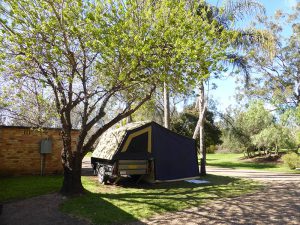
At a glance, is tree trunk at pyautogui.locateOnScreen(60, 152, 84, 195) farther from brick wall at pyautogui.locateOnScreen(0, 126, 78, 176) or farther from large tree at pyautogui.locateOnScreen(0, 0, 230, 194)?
brick wall at pyautogui.locateOnScreen(0, 126, 78, 176)

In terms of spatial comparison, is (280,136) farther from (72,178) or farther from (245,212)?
(72,178)

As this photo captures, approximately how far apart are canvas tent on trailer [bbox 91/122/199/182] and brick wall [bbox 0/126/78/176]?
130 inches

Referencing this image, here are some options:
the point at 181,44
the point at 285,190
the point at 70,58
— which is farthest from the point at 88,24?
the point at 285,190

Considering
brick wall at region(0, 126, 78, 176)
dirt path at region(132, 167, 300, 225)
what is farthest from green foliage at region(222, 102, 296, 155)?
brick wall at region(0, 126, 78, 176)

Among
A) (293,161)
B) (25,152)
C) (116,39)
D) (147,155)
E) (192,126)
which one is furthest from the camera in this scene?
(192,126)

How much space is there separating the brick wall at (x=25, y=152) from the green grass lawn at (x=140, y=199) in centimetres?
420

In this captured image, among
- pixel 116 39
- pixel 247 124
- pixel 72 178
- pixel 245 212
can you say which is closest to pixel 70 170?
pixel 72 178

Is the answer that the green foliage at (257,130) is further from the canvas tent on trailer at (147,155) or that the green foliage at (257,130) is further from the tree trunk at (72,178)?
the tree trunk at (72,178)

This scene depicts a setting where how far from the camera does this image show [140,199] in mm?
9164

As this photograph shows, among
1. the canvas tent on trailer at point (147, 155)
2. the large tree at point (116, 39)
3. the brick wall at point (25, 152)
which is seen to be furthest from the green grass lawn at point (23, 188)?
the large tree at point (116, 39)

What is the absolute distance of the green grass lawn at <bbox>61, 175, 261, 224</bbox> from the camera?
7.30m

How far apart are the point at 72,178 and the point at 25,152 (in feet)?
19.8

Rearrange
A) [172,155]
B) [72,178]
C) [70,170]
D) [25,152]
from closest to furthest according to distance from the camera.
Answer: [72,178] → [70,170] → [172,155] → [25,152]

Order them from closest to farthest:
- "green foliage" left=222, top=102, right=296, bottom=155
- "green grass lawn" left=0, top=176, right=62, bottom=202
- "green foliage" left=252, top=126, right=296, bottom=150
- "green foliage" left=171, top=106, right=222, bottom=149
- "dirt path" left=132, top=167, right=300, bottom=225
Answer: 1. "dirt path" left=132, top=167, right=300, bottom=225
2. "green grass lawn" left=0, top=176, right=62, bottom=202
3. "green foliage" left=252, top=126, right=296, bottom=150
4. "green foliage" left=222, top=102, right=296, bottom=155
5. "green foliage" left=171, top=106, right=222, bottom=149
